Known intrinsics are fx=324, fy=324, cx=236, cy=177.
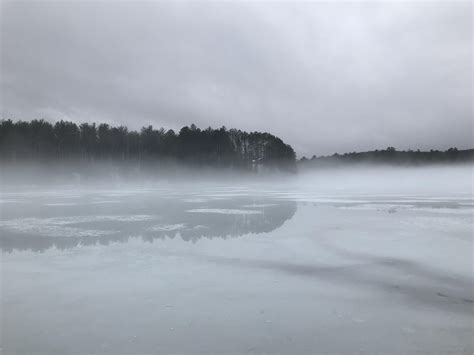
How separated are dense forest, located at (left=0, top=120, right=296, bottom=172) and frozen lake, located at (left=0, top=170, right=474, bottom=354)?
204 ft

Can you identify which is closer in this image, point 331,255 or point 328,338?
point 328,338

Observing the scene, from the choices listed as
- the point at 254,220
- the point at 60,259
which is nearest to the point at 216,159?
the point at 254,220

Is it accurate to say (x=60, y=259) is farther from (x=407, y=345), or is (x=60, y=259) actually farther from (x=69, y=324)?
(x=407, y=345)

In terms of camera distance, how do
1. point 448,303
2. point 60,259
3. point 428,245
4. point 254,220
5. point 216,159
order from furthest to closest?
point 216,159, point 254,220, point 428,245, point 60,259, point 448,303

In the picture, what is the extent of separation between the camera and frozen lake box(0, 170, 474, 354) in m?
3.13

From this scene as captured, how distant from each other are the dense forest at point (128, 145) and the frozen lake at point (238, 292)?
62.3m

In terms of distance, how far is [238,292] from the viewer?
14.6 ft

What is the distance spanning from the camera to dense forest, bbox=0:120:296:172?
6125cm

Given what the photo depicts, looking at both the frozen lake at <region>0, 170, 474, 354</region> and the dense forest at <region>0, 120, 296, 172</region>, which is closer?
the frozen lake at <region>0, 170, 474, 354</region>

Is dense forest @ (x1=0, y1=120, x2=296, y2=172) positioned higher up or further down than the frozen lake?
higher up

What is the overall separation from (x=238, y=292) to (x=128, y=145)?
70792 millimetres

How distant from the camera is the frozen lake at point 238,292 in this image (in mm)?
3131

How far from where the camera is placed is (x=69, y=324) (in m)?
3.50

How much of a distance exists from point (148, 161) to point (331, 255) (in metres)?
67.1
